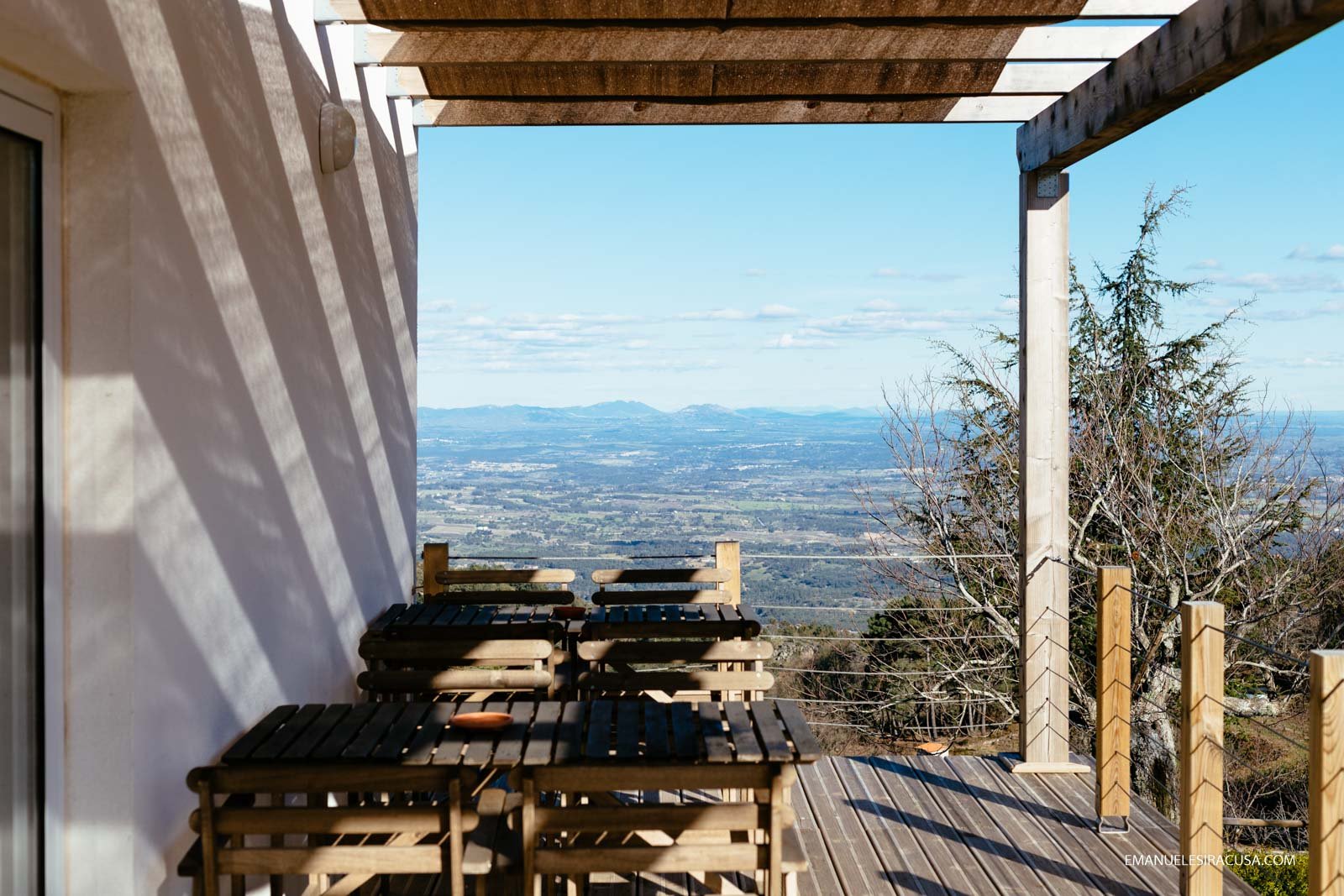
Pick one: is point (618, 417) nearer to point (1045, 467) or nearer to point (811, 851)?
point (1045, 467)

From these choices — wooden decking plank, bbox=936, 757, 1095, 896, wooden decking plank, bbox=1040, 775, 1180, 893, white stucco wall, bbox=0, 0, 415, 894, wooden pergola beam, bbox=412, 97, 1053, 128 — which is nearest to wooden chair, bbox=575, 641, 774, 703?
white stucco wall, bbox=0, 0, 415, 894

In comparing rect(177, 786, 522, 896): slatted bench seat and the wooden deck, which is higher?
rect(177, 786, 522, 896): slatted bench seat

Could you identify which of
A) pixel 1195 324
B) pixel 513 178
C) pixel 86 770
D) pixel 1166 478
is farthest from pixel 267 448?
pixel 513 178

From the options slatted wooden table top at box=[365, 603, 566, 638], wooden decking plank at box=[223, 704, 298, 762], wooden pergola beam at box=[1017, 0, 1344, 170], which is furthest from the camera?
slatted wooden table top at box=[365, 603, 566, 638]

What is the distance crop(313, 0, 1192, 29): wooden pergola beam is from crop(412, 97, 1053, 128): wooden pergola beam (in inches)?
33.0

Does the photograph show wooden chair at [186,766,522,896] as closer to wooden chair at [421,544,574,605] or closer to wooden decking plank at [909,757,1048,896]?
wooden decking plank at [909,757,1048,896]

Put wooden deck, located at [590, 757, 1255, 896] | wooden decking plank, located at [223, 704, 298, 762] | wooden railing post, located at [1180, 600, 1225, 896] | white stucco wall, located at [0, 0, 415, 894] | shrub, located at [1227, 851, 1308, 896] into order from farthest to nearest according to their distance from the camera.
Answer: shrub, located at [1227, 851, 1308, 896]
wooden deck, located at [590, 757, 1255, 896]
wooden railing post, located at [1180, 600, 1225, 896]
wooden decking plank, located at [223, 704, 298, 762]
white stucco wall, located at [0, 0, 415, 894]

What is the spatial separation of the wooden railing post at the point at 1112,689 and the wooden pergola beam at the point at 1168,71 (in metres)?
1.47

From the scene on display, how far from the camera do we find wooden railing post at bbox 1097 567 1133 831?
3588 mm

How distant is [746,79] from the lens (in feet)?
13.9

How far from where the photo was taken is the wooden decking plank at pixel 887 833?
3.24 meters

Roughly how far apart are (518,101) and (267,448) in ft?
7.36

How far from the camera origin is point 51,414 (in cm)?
201

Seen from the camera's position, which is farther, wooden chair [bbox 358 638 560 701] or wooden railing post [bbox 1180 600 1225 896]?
wooden chair [bbox 358 638 560 701]
